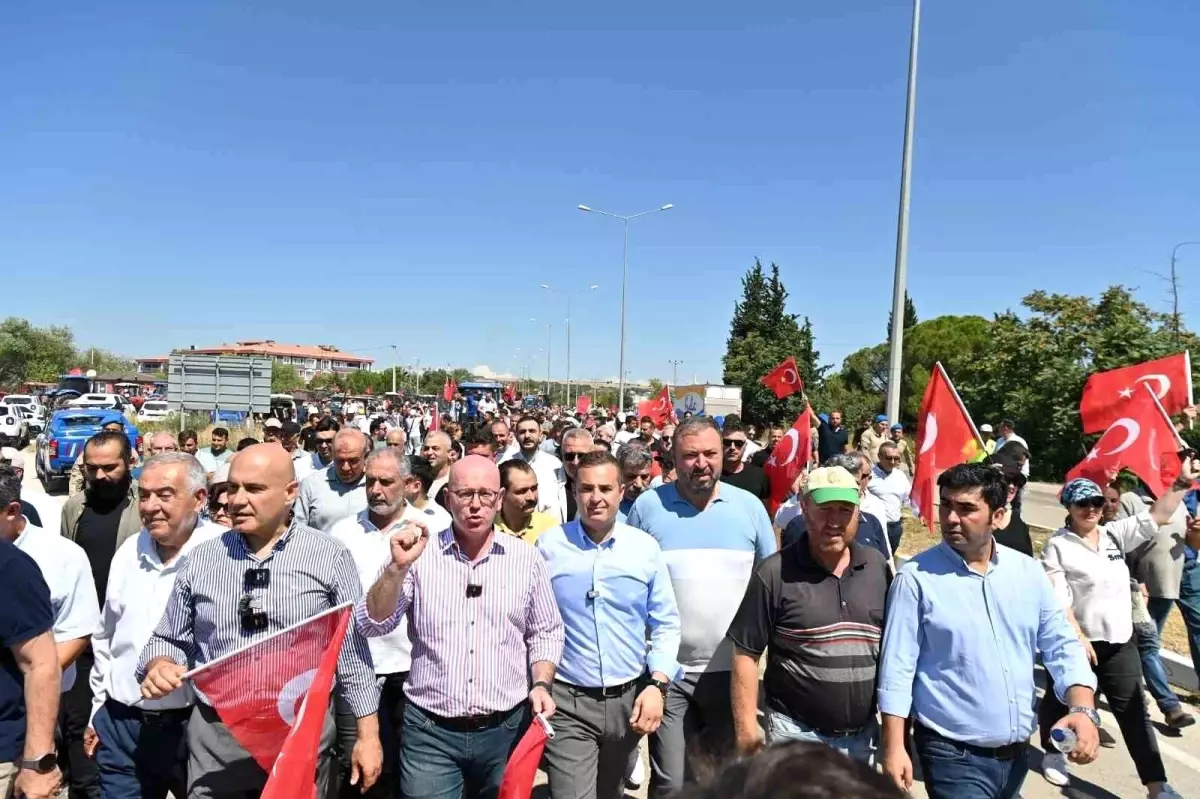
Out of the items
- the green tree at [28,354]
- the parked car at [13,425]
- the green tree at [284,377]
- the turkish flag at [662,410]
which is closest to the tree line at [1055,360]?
the turkish flag at [662,410]

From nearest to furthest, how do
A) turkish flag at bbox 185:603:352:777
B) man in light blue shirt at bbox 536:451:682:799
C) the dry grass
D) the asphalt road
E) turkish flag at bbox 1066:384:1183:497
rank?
turkish flag at bbox 185:603:352:777
man in light blue shirt at bbox 536:451:682:799
the asphalt road
turkish flag at bbox 1066:384:1183:497
the dry grass

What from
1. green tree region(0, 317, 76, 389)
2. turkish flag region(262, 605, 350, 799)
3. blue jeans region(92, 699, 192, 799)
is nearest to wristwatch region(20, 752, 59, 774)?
blue jeans region(92, 699, 192, 799)

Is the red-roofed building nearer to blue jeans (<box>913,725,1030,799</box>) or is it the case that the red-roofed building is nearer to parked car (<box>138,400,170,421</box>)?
parked car (<box>138,400,170,421</box>)

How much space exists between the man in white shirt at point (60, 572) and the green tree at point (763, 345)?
1448 inches

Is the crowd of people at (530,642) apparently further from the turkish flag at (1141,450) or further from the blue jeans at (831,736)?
the turkish flag at (1141,450)

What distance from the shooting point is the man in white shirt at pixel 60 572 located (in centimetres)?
335

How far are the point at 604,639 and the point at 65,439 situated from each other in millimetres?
18554

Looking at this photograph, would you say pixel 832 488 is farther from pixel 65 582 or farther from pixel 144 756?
pixel 65 582

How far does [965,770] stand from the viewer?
2941 mm

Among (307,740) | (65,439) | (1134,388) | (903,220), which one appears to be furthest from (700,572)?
(65,439)

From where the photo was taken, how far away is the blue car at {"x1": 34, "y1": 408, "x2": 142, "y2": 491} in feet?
57.1

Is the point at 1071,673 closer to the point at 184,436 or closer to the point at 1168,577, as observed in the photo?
the point at 1168,577

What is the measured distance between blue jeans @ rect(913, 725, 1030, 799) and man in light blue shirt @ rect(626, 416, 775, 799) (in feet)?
2.86

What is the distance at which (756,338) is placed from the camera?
43.9 meters
